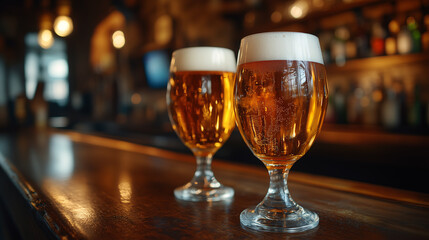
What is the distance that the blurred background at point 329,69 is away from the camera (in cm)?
217

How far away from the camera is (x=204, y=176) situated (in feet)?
2.11

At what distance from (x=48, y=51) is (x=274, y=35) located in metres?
10.4

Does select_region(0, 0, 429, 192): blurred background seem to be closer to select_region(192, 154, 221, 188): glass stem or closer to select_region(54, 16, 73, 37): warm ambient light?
select_region(54, 16, 73, 37): warm ambient light

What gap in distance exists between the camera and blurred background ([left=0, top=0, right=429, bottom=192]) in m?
2.17

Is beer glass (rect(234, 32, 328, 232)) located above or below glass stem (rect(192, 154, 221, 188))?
above

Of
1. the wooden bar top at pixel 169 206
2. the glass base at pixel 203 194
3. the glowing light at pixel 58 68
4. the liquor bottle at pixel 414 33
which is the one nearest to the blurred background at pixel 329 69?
the liquor bottle at pixel 414 33

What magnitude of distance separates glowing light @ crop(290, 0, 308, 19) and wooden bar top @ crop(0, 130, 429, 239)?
2.41m

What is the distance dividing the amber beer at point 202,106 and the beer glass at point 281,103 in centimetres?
14

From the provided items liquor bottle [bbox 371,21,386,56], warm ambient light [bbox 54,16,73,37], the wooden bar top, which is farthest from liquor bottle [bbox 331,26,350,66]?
warm ambient light [bbox 54,16,73,37]

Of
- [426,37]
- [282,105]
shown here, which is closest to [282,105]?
[282,105]

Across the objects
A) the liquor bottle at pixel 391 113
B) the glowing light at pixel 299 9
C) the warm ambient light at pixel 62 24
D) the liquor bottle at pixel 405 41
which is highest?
the warm ambient light at pixel 62 24

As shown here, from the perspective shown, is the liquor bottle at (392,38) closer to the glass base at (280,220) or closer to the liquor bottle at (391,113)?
the liquor bottle at (391,113)

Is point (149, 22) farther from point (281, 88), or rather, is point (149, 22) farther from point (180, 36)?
point (281, 88)

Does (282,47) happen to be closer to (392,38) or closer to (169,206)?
(169,206)
